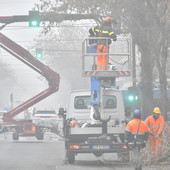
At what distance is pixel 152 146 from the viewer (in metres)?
18.9

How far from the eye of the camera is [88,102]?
20.7 meters

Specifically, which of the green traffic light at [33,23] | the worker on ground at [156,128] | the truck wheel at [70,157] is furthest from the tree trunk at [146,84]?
the truck wheel at [70,157]

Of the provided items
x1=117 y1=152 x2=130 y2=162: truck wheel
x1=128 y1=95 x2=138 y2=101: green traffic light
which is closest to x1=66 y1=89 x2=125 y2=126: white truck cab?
x1=117 y1=152 x2=130 y2=162: truck wheel

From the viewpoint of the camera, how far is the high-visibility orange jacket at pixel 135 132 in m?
15.8

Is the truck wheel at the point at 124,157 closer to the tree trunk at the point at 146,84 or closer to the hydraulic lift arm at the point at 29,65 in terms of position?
the tree trunk at the point at 146,84

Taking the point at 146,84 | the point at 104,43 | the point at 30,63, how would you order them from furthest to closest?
1. the point at 30,63
2. the point at 146,84
3. the point at 104,43

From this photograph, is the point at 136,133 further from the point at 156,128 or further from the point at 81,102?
the point at 81,102

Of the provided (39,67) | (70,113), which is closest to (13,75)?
(39,67)

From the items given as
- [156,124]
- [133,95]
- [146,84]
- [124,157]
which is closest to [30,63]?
[133,95]

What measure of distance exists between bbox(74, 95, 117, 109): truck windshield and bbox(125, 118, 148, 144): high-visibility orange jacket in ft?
14.0

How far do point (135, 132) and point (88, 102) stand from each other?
498cm

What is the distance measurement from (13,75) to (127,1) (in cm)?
12248

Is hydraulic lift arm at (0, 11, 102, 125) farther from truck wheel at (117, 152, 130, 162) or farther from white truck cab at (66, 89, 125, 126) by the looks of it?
truck wheel at (117, 152, 130, 162)

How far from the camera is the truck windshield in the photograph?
20.2m
